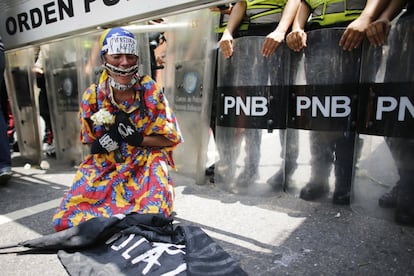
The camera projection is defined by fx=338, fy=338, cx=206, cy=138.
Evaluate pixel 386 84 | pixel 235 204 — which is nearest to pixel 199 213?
pixel 235 204

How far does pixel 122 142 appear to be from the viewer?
2.19m

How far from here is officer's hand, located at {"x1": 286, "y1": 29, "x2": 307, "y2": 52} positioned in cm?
219

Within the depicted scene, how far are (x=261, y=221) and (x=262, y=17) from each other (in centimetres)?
143

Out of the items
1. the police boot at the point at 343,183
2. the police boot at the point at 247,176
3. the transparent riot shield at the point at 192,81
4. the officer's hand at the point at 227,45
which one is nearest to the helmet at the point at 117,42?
the officer's hand at the point at 227,45

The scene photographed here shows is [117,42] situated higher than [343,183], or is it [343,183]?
[117,42]

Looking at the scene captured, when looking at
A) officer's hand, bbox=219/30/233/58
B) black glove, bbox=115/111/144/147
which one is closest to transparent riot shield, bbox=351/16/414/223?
officer's hand, bbox=219/30/233/58

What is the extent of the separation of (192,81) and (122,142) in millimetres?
1010

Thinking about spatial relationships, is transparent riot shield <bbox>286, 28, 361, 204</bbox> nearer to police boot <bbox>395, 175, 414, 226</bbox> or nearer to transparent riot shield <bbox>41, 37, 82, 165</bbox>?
police boot <bbox>395, 175, 414, 226</bbox>

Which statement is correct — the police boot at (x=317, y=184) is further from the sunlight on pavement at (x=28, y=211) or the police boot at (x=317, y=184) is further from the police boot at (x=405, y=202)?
the sunlight on pavement at (x=28, y=211)

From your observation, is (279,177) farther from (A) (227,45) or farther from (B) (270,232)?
(A) (227,45)

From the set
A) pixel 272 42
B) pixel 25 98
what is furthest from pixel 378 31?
pixel 25 98

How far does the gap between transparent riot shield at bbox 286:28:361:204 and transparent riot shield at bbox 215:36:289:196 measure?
0.38 feet

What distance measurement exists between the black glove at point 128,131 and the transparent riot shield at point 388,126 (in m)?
1.36

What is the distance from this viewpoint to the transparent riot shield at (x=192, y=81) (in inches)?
109
